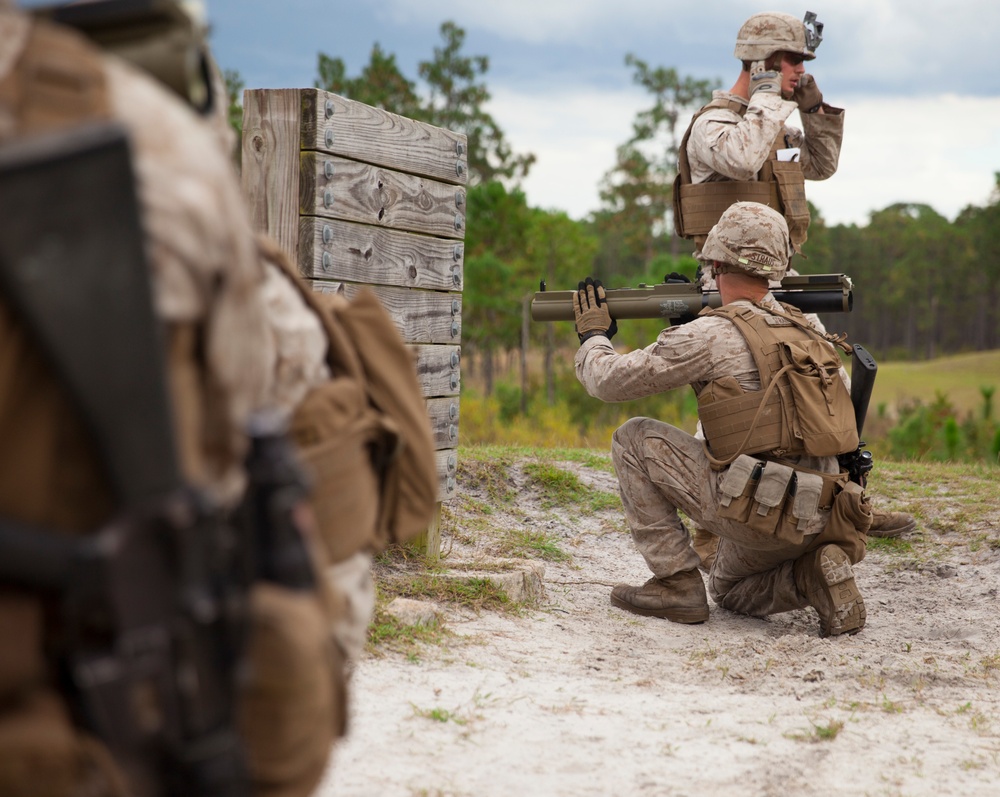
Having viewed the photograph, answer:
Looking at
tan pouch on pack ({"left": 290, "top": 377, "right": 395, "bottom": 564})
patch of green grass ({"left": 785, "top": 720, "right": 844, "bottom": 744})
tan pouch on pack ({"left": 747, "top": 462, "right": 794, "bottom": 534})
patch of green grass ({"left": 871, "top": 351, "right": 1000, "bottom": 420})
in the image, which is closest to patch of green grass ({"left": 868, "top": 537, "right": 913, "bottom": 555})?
tan pouch on pack ({"left": 747, "top": 462, "right": 794, "bottom": 534})

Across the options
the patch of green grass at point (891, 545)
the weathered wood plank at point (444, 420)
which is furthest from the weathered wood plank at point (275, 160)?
the patch of green grass at point (891, 545)

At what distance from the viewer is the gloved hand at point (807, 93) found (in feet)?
18.6

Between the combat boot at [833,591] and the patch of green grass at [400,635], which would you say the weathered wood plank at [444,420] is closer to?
the patch of green grass at [400,635]

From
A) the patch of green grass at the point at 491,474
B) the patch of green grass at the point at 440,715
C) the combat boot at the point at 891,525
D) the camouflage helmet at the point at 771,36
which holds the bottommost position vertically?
the patch of green grass at the point at 440,715

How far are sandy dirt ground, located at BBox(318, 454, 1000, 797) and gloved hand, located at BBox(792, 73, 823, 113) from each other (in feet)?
8.93

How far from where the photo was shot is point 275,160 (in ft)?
13.1

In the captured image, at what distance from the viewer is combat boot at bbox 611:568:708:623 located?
179 inches

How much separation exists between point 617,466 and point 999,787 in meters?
2.26

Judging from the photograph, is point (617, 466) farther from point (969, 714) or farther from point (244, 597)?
point (244, 597)

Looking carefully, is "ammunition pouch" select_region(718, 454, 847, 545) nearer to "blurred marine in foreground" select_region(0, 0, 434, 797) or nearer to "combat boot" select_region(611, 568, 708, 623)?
"combat boot" select_region(611, 568, 708, 623)

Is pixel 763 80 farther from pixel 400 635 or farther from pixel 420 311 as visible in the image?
pixel 400 635

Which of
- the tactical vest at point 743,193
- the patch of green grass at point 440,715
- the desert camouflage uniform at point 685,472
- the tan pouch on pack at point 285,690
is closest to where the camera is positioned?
the tan pouch on pack at point 285,690

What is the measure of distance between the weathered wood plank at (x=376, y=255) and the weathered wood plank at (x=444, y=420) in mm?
548

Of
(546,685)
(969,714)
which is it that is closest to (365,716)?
(546,685)
